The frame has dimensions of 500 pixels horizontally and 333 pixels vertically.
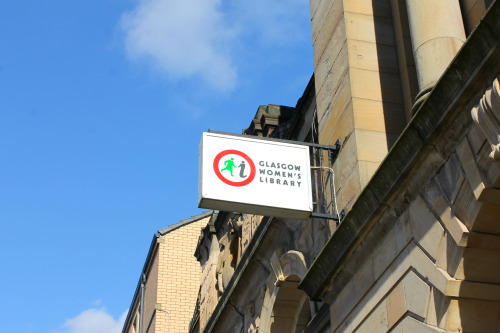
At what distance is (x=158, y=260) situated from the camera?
105 ft

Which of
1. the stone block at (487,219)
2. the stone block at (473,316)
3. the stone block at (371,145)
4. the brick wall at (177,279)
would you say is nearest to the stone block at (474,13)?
the stone block at (371,145)

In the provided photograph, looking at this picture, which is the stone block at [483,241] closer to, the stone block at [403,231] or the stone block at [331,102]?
the stone block at [403,231]

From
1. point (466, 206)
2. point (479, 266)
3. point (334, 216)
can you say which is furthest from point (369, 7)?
point (479, 266)

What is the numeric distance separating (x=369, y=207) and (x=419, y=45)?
227 centimetres

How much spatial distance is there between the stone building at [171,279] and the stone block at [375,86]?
786 inches

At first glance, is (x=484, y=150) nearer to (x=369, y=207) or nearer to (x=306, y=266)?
(x=369, y=207)

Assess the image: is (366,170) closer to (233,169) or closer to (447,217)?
(233,169)

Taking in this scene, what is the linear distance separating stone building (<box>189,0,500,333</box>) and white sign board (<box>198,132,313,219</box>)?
50 centimetres

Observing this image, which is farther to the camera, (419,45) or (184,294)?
(184,294)

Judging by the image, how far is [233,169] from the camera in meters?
11.7

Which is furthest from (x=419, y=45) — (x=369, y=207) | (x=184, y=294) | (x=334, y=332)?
(x=184, y=294)

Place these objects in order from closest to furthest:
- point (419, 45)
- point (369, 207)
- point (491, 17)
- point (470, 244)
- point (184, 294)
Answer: point (491, 17), point (470, 244), point (369, 207), point (419, 45), point (184, 294)

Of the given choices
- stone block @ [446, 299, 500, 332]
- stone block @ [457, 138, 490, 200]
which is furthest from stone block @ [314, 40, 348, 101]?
stone block @ [446, 299, 500, 332]

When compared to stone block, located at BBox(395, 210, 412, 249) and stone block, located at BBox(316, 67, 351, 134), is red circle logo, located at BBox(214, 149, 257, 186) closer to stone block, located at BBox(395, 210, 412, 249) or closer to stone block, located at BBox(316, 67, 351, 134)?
stone block, located at BBox(316, 67, 351, 134)
